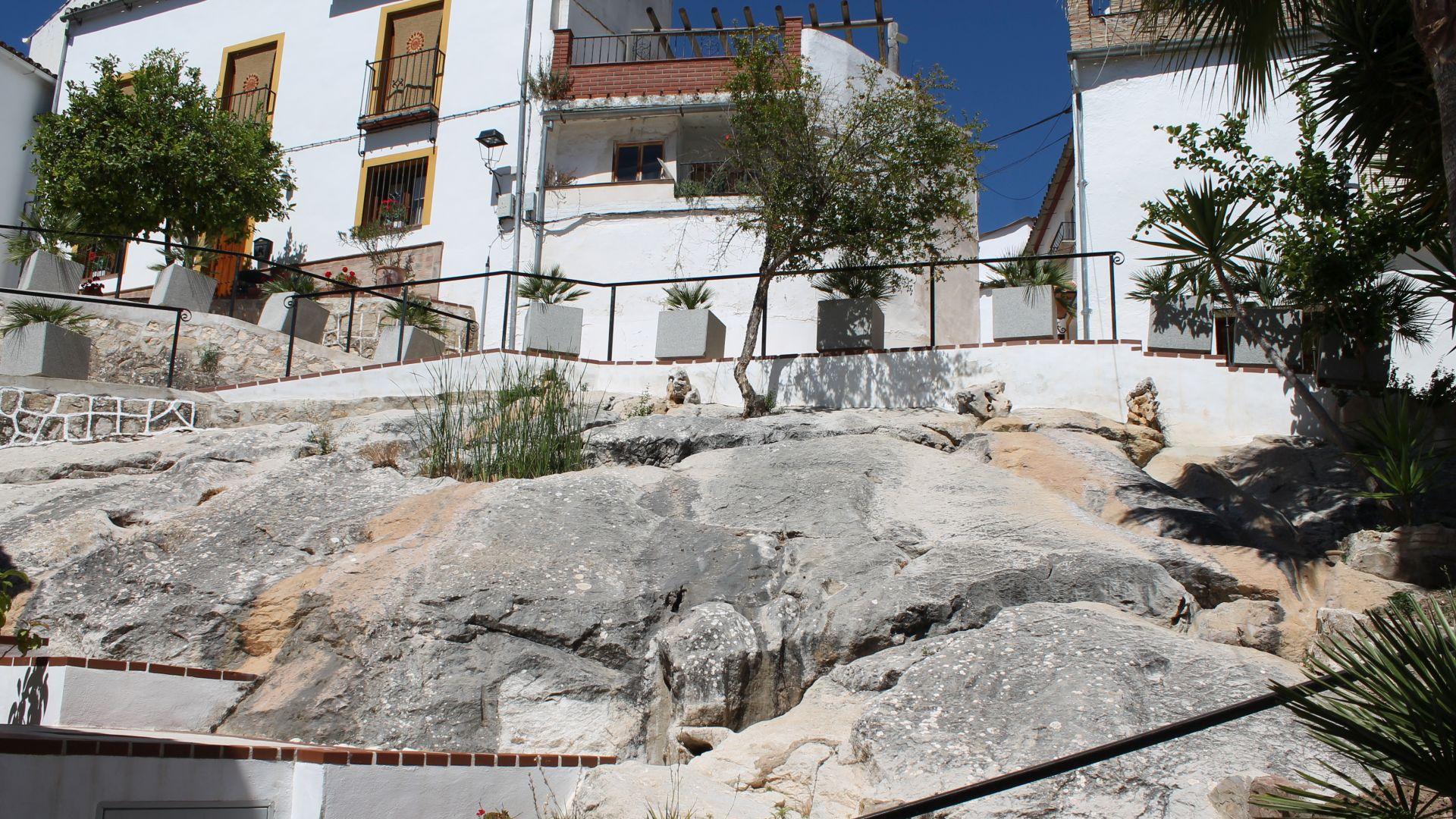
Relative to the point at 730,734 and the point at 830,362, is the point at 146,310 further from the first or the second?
the point at 730,734

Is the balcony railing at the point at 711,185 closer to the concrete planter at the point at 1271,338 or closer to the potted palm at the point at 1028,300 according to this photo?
the potted palm at the point at 1028,300

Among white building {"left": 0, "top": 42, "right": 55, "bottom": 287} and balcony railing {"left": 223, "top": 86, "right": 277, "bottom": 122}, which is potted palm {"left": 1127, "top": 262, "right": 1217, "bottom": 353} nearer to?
balcony railing {"left": 223, "top": 86, "right": 277, "bottom": 122}

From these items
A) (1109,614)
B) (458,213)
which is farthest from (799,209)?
(458,213)

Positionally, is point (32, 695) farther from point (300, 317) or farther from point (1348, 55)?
point (300, 317)

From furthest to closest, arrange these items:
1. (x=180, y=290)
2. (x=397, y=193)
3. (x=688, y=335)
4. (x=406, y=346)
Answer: (x=397, y=193)
(x=180, y=290)
(x=406, y=346)
(x=688, y=335)

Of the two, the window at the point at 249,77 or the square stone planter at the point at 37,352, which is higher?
the window at the point at 249,77

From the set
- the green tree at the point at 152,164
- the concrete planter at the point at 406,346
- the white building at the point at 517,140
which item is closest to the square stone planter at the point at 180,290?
the green tree at the point at 152,164

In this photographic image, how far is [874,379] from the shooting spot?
13.6 m

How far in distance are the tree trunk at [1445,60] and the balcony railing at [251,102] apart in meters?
22.0

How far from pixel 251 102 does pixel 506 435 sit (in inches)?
681

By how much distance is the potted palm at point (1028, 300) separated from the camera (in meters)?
13.3

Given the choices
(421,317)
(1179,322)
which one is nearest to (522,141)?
(421,317)

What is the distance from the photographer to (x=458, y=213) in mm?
21188

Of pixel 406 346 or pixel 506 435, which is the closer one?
pixel 506 435
